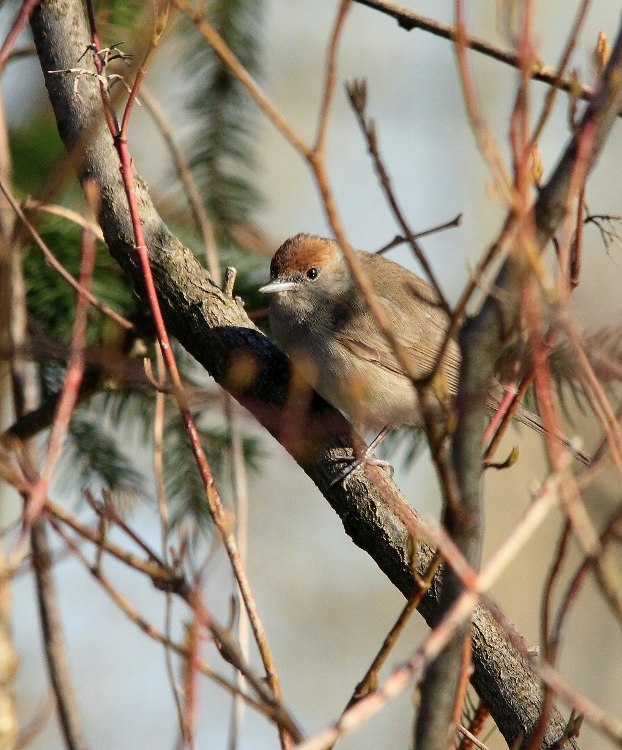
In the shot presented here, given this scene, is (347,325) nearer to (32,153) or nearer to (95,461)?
(95,461)

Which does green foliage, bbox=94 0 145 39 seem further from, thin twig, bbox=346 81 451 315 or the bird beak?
thin twig, bbox=346 81 451 315

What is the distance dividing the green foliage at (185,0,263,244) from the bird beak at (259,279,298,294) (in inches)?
11.0

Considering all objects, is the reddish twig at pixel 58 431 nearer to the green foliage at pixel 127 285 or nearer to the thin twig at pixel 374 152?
the thin twig at pixel 374 152

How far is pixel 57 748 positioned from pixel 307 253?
5955 mm

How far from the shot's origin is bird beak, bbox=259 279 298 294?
3.67 metres

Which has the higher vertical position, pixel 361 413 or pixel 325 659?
pixel 361 413

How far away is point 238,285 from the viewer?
368 cm

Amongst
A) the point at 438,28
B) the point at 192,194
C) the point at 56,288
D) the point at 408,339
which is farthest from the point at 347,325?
the point at 438,28

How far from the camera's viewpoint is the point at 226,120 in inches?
147

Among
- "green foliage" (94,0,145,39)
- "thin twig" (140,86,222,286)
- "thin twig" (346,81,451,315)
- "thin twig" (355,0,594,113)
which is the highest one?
"thin twig" (355,0,594,113)

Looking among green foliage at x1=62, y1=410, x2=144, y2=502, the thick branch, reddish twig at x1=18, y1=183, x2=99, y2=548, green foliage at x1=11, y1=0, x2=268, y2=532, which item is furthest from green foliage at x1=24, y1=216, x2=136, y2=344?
reddish twig at x1=18, y1=183, x2=99, y2=548

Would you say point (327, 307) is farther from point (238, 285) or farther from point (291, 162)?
point (291, 162)

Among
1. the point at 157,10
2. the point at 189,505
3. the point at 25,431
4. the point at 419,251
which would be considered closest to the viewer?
the point at 419,251

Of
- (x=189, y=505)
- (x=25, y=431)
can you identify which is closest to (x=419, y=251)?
(x=25, y=431)
